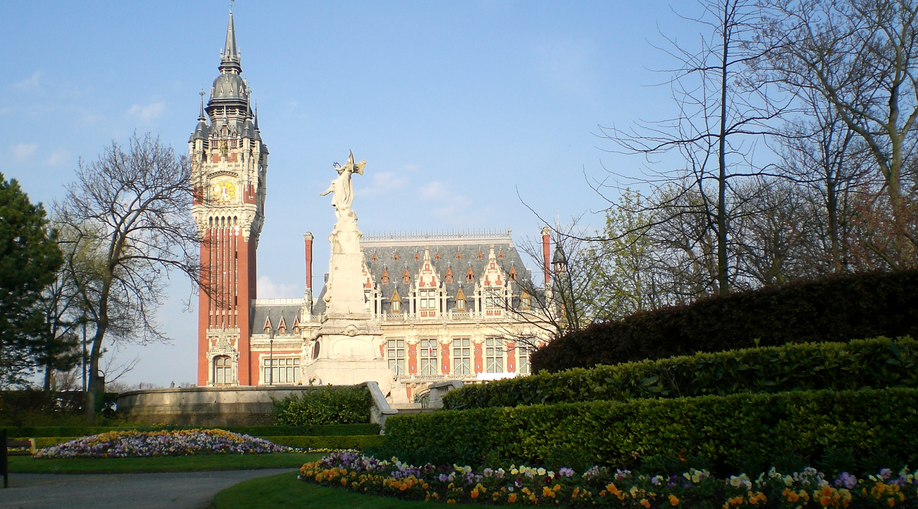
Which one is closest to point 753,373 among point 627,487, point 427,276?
point 627,487

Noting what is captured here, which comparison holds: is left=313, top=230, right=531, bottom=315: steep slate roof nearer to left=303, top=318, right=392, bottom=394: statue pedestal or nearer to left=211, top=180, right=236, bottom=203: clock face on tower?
left=211, top=180, right=236, bottom=203: clock face on tower

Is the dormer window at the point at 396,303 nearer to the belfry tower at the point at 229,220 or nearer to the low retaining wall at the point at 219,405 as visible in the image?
the belfry tower at the point at 229,220

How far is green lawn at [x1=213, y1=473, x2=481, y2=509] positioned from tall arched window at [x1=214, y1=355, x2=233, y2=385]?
200ft

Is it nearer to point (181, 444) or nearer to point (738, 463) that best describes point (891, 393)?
point (738, 463)

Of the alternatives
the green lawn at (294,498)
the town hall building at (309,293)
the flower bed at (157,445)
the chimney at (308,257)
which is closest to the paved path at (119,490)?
the green lawn at (294,498)

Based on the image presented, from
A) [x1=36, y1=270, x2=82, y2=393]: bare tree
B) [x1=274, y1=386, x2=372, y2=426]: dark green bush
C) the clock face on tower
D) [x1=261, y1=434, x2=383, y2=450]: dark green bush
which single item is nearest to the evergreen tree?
[x1=36, y1=270, x2=82, y2=393]: bare tree

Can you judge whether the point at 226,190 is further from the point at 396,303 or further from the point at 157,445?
the point at 157,445

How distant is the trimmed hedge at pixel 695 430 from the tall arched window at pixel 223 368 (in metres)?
63.2

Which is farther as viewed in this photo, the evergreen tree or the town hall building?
the town hall building

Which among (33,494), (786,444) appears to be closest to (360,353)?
(33,494)

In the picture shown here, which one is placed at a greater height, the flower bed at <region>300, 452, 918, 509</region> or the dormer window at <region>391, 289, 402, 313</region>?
the dormer window at <region>391, 289, 402, 313</region>

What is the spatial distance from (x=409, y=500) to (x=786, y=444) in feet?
14.0

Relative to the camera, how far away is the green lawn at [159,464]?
1641 cm

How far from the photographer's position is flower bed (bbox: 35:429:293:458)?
60.4ft
